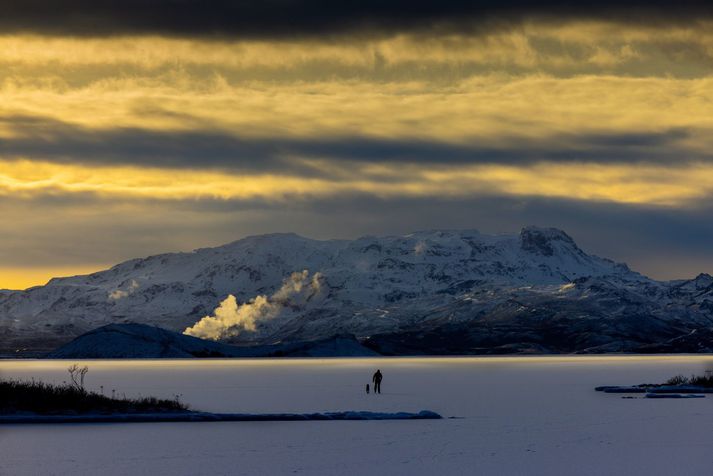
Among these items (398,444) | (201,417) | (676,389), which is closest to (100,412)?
(201,417)

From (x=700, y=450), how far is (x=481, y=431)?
14545mm

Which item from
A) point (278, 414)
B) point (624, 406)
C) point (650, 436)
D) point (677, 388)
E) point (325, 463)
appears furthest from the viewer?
point (677, 388)

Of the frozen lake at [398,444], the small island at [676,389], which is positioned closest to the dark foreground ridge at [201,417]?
the frozen lake at [398,444]

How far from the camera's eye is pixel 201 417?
76.9 m

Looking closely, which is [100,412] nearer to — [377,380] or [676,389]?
[377,380]

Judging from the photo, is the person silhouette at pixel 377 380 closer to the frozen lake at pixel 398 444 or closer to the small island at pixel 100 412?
the frozen lake at pixel 398 444

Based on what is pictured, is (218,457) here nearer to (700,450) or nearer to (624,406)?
Result: (700,450)

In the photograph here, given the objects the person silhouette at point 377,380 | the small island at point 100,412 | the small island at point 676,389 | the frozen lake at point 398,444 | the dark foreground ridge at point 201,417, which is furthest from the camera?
the person silhouette at point 377,380

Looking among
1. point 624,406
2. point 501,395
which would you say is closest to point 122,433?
point 624,406

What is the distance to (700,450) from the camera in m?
59.9

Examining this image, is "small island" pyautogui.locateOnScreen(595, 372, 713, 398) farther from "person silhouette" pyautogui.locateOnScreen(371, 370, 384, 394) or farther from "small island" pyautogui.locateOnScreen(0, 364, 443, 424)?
"small island" pyautogui.locateOnScreen(0, 364, 443, 424)

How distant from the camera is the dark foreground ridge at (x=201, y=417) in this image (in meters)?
75.8

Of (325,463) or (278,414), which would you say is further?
(278,414)

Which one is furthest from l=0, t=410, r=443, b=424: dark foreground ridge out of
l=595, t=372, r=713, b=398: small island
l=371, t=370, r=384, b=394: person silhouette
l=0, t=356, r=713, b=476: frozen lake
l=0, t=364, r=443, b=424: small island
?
l=371, t=370, r=384, b=394: person silhouette
